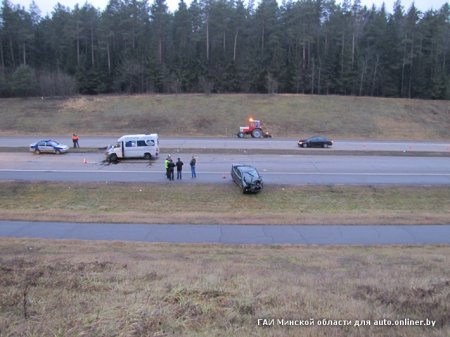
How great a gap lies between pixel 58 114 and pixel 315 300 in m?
55.9

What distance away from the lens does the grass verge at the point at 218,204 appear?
2041 cm

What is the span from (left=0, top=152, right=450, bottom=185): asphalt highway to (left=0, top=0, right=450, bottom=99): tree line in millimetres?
36823

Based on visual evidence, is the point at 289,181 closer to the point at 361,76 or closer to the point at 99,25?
the point at 361,76

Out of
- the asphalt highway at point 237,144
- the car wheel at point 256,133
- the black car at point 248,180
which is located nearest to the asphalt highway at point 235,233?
the black car at point 248,180

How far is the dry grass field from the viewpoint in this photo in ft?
172

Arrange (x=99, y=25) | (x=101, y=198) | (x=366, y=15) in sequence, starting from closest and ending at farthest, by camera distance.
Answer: (x=101, y=198) → (x=99, y=25) → (x=366, y=15)

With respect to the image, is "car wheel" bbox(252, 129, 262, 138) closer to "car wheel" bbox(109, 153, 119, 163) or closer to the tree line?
"car wheel" bbox(109, 153, 119, 163)

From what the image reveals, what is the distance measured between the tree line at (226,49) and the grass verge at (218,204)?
45.8 meters

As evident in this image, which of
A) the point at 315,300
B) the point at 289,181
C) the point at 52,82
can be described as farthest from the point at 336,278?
the point at 52,82

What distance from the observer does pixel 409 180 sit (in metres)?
26.8

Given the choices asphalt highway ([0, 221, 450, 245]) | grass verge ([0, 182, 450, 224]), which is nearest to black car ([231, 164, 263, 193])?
grass verge ([0, 182, 450, 224])

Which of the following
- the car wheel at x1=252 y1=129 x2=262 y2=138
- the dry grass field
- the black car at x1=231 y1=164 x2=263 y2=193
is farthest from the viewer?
the dry grass field

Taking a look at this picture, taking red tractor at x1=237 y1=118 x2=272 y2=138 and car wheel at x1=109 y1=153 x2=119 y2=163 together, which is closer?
car wheel at x1=109 y1=153 x2=119 y2=163

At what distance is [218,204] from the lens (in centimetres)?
2277
